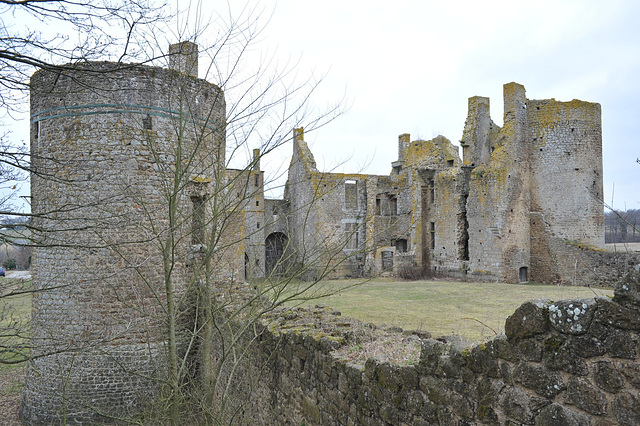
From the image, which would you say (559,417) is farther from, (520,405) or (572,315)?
(572,315)

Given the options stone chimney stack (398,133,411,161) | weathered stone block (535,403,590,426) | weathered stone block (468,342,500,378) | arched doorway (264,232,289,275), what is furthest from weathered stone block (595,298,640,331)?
stone chimney stack (398,133,411,161)

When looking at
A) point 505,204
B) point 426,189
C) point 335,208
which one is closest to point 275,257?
point 335,208

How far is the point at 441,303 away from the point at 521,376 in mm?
11897

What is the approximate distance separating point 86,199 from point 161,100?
2.53 meters

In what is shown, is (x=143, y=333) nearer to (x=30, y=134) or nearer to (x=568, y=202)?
(x=30, y=134)

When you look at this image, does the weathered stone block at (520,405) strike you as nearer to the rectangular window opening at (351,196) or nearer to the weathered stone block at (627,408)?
the weathered stone block at (627,408)

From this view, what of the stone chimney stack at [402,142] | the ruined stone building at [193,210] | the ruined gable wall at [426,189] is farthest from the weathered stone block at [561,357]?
the stone chimney stack at [402,142]

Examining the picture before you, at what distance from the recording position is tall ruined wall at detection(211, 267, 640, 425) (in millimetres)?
2646

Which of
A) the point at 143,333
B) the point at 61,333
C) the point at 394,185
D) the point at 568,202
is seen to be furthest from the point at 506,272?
the point at 61,333

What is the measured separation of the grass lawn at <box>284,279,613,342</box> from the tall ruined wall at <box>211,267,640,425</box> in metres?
3.22

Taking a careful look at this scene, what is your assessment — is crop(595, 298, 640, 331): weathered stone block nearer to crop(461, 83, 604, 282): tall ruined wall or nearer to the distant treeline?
the distant treeline

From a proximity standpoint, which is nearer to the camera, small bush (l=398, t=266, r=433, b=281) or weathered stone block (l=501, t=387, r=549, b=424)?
weathered stone block (l=501, t=387, r=549, b=424)

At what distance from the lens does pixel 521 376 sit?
10.4 feet

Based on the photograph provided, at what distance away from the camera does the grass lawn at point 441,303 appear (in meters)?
10.4
